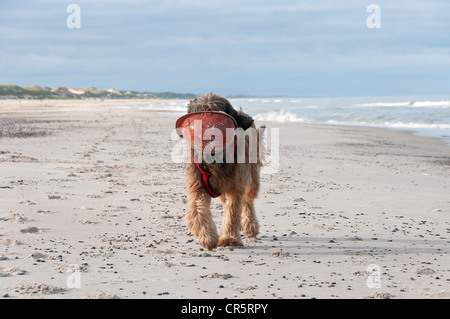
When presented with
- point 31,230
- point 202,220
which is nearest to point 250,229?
point 202,220

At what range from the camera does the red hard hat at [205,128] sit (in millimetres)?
5727

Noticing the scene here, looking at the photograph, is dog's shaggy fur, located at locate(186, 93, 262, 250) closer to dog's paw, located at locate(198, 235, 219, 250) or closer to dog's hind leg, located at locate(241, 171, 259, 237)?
dog's paw, located at locate(198, 235, 219, 250)

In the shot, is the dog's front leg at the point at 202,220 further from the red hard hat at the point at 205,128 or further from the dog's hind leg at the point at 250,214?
the dog's hind leg at the point at 250,214

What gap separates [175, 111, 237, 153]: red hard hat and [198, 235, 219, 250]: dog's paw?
1042mm

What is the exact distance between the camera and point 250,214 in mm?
7254

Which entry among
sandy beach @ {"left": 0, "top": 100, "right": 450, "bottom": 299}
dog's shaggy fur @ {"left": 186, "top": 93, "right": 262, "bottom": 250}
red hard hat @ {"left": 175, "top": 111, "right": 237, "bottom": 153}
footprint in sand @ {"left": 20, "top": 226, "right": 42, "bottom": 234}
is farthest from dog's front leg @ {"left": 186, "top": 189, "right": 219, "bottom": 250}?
footprint in sand @ {"left": 20, "top": 226, "right": 42, "bottom": 234}

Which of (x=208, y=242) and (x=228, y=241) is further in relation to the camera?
(x=228, y=241)

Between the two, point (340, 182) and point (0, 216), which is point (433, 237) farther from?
point (0, 216)

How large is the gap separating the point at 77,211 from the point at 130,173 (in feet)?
12.5

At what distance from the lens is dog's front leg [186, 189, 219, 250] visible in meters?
6.29

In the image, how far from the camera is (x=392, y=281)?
5.17 metres

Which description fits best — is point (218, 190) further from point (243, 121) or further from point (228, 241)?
point (243, 121)

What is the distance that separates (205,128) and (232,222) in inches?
54.3
